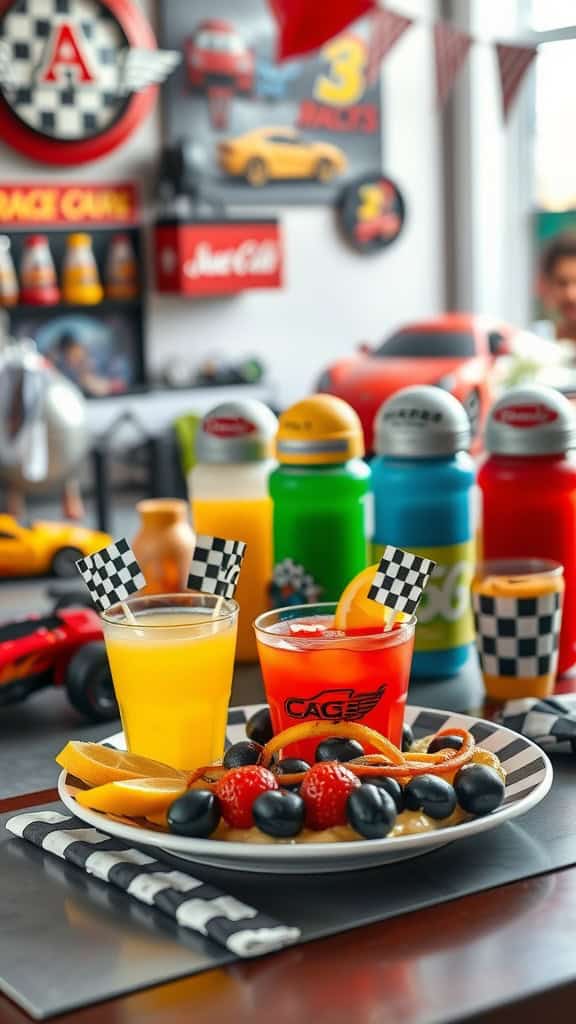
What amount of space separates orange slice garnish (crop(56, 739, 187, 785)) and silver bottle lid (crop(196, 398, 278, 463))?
48cm

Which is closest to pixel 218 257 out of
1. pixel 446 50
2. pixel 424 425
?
pixel 446 50

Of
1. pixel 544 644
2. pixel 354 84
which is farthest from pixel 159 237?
pixel 544 644

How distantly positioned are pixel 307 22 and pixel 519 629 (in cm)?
258

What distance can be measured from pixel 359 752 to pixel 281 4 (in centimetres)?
287

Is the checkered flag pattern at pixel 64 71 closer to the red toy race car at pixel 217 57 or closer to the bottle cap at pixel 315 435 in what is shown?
the red toy race car at pixel 217 57

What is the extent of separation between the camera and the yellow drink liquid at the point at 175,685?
90 cm

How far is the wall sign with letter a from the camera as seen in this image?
4.21m

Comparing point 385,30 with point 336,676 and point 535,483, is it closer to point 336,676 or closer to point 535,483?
point 535,483

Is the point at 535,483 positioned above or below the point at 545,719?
above

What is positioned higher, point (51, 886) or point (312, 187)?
point (312, 187)

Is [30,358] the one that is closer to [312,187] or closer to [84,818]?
[312,187]

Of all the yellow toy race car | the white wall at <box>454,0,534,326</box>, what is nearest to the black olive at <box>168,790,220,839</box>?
the yellow toy race car

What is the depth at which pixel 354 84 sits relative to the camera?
16.4 ft

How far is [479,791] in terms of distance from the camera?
2.47 feet
